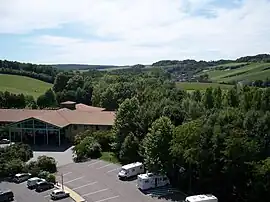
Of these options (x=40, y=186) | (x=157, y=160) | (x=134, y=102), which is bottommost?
(x=40, y=186)

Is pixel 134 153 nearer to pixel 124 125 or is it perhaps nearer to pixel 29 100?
pixel 124 125

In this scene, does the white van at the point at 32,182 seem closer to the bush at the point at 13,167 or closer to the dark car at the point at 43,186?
the dark car at the point at 43,186

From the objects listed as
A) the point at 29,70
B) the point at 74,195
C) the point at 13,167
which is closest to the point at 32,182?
the point at 13,167

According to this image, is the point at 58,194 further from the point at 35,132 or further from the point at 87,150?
the point at 35,132

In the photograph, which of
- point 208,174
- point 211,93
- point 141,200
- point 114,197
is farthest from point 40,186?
point 211,93

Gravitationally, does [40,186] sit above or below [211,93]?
below


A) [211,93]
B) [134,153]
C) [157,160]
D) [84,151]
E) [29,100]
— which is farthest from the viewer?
[29,100]
